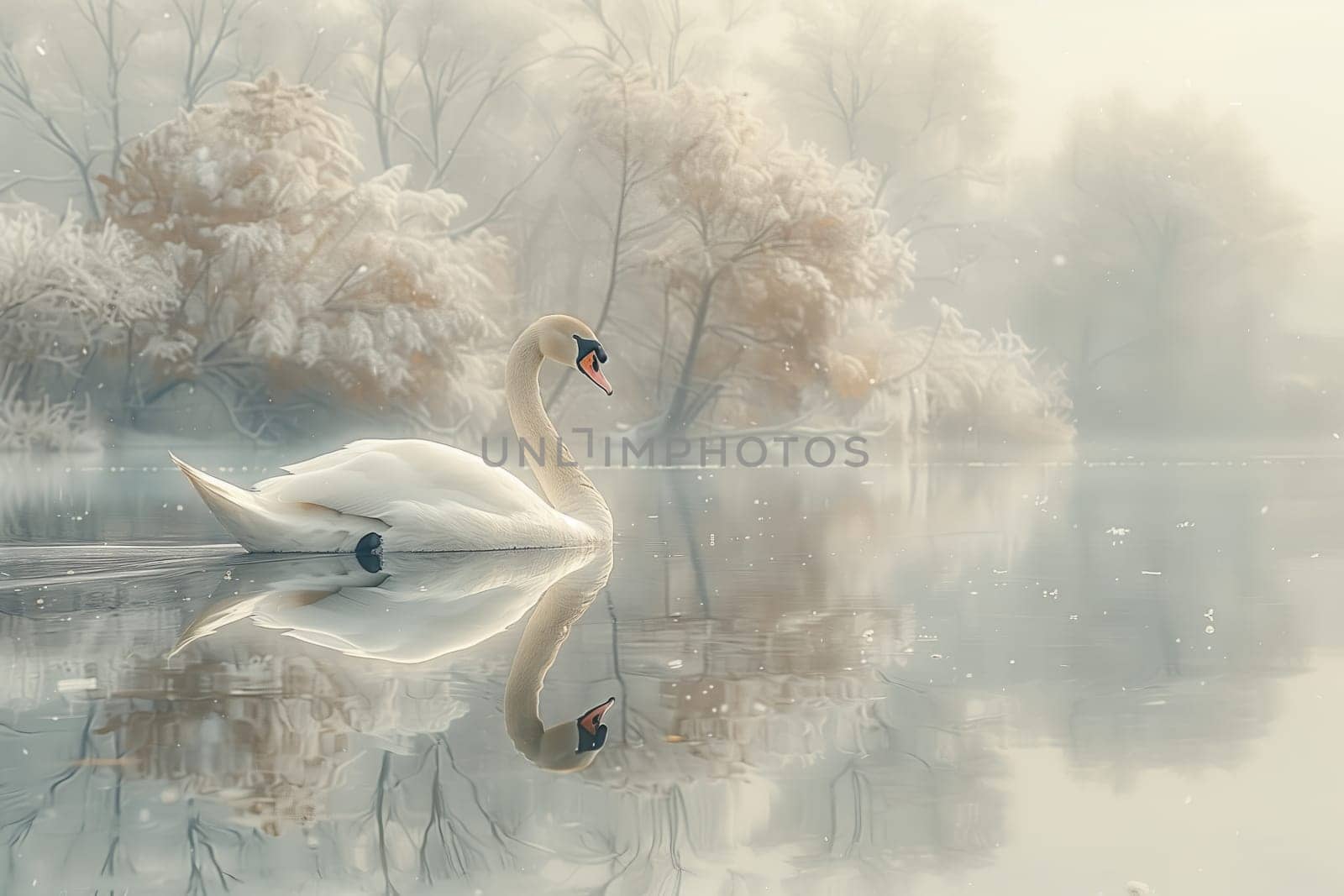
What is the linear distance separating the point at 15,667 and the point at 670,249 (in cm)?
1466

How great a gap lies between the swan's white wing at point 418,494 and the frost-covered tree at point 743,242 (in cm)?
1163

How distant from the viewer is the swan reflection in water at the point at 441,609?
253cm

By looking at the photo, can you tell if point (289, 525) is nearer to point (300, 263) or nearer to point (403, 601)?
point (403, 601)

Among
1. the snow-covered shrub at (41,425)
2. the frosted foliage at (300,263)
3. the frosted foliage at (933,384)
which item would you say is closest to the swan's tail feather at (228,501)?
the frosted foliage at (300,263)

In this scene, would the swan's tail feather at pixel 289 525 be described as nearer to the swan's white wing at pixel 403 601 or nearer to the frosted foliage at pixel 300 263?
the swan's white wing at pixel 403 601

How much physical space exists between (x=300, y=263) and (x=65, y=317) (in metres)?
2.69

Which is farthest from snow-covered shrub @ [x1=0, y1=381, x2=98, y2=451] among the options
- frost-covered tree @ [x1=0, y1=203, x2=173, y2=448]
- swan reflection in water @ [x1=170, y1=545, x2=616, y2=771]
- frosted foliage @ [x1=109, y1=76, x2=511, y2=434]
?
swan reflection in water @ [x1=170, y1=545, x2=616, y2=771]

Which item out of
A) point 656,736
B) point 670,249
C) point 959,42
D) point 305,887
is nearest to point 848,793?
point 656,736

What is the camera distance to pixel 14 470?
38.7ft

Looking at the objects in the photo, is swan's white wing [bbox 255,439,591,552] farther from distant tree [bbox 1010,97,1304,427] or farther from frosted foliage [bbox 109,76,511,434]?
distant tree [bbox 1010,97,1304,427]

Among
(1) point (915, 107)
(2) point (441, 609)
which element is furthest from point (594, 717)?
(1) point (915, 107)

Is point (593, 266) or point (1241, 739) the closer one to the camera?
point (1241, 739)

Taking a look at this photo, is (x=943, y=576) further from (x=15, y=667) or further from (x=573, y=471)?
(x=15, y=667)

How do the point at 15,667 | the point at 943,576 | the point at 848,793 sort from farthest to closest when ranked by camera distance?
1. the point at 943,576
2. the point at 15,667
3. the point at 848,793
